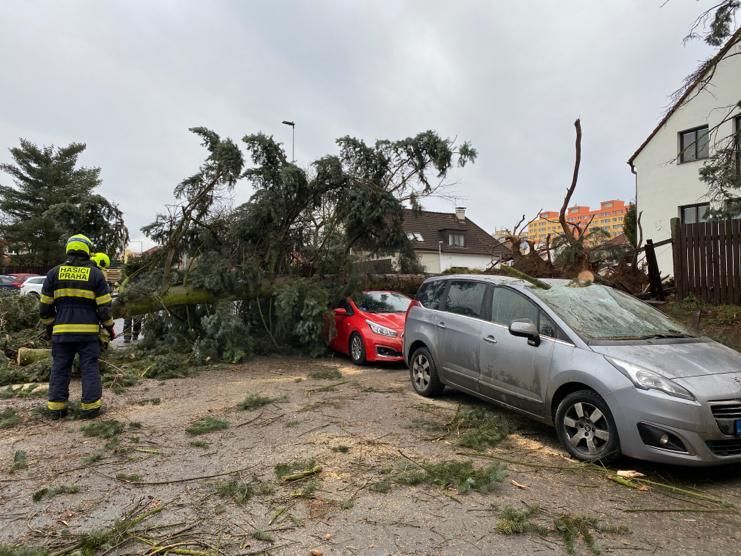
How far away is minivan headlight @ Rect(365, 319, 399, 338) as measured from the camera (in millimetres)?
8836

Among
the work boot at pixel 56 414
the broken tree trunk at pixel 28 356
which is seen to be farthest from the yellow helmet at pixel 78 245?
the broken tree trunk at pixel 28 356

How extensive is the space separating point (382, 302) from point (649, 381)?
6.47 meters

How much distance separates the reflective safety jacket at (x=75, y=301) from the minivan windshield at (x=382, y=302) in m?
4.83

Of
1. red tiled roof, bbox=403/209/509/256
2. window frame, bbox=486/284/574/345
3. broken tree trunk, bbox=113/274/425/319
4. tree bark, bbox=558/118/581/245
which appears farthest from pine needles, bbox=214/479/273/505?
red tiled roof, bbox=403/209/509/256

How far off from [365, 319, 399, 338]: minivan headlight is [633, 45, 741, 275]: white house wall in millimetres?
13894

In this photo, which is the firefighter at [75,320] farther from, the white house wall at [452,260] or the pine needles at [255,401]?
the white house wall at [452,260]

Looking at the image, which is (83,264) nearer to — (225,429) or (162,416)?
(162,416)

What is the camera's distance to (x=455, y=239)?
39625 millimetres

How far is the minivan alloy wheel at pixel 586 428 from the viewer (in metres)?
3.98

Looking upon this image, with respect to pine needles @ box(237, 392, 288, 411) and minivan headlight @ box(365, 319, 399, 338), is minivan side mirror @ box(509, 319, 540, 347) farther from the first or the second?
minivan headlight @ box(365, 319, 399, 338)

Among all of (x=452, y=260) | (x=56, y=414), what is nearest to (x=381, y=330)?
(x=56, y=414)

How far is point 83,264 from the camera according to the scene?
581cm

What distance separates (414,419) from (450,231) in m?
34.8

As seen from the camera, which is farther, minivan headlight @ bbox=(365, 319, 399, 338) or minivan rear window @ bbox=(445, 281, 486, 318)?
minivan headlight @ bbox=(365, 319, 399, 338)
